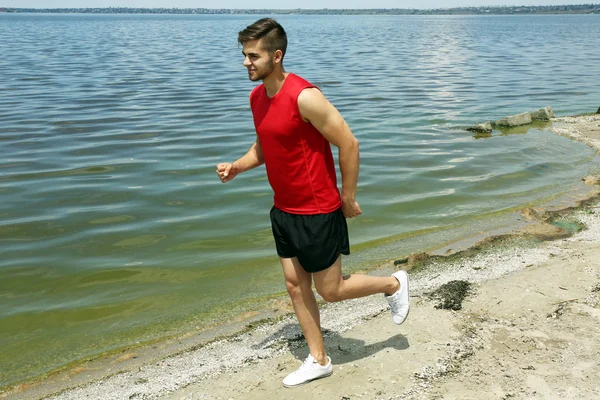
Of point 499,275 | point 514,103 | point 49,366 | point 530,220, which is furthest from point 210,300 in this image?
point 514,103

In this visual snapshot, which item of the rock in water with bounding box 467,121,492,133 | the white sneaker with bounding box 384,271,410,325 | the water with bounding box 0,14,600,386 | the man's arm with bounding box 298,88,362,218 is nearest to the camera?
the man's arm with bounding box 298,88,362,218

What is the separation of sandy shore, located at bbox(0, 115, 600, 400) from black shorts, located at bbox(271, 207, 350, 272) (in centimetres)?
85

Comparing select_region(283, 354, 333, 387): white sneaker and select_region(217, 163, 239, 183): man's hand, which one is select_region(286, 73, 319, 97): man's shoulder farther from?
select_region(283, 354, 333, 387): white sneaker

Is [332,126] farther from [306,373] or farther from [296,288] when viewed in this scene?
[306,373]

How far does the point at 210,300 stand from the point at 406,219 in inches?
125

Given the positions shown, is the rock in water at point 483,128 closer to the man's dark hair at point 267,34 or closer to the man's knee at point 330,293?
the man's knee at point 330,293

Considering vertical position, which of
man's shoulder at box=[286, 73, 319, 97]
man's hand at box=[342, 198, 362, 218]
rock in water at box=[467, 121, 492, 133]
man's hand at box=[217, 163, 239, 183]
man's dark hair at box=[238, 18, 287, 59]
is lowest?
rock in water at box=[467, 121, 492, 133]

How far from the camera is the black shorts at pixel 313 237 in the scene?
145 inches

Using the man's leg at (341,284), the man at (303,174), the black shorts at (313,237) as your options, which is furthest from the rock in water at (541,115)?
the black shorts at (313,237)

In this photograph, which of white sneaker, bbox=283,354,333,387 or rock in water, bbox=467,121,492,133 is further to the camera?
rock in water, bbox=467,121,492,133

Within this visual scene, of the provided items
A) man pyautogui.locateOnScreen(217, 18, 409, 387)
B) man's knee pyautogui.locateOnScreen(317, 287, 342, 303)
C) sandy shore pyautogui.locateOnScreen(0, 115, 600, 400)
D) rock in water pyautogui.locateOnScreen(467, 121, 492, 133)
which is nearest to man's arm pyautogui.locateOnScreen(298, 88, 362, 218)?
man pyautogui.locateOnScreen(217, 18, 409, 387)

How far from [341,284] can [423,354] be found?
0.84 meters

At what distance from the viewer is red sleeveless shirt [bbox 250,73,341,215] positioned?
3.51 m

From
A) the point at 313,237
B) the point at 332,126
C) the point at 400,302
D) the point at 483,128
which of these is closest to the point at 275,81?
the point at 332,126
